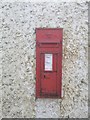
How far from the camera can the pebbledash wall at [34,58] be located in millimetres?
2408

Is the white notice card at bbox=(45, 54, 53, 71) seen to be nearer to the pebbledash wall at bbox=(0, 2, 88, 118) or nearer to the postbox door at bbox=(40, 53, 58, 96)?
the postbox door at bbox=(40, 53, 58, 96)

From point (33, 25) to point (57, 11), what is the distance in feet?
0.76

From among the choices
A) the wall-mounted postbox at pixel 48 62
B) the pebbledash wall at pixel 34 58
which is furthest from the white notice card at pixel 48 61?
the pebbledash wall at pixel 34 58

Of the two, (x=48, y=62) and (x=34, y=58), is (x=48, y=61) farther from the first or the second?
(x=34, y=58)

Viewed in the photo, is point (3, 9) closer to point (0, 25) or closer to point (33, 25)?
point (0, 25)

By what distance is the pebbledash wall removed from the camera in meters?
2.41

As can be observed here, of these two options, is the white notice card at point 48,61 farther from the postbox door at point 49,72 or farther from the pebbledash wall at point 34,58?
the pebbledash wall at point 34,58

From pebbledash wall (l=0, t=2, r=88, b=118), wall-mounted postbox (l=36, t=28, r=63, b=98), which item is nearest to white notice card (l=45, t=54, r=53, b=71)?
wall-mounted postbox (l=36, t=28, r=63, b=98)

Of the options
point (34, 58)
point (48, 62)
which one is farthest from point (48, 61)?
point (34, 58)

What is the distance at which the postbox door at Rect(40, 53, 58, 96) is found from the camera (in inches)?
94.0

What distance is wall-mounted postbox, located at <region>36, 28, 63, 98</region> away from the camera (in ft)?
7.74

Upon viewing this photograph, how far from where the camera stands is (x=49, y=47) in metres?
2.36

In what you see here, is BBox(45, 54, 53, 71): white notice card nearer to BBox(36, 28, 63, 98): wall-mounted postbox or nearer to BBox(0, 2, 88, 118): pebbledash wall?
BBox(36, 28, 63, 98): wall-mounted postbox

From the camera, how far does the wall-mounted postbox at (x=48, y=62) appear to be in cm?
236
